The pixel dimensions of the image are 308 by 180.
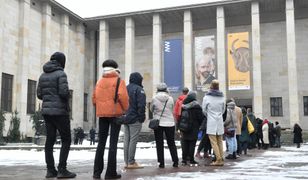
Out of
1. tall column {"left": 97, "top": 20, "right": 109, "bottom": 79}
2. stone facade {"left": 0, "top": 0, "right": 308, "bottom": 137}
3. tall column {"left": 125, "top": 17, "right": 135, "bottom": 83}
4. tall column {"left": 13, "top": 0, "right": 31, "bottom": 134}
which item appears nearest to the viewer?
tall column {"left": 13, "top": 0, "right": 31, "bottom": 134}

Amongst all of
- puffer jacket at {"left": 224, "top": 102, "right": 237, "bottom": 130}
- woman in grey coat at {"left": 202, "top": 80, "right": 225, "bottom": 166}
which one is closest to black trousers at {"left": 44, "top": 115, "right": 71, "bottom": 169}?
woman in grey coat at {"left": 202, "top": 80, "right": 225, "bottom": 166}

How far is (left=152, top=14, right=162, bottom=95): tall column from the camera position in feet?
141

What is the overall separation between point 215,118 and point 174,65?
32409mm

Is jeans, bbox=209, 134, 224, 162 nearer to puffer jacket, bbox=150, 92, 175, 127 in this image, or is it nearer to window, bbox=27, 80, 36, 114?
puffer jacket, bbox=150, 92, 175, 127

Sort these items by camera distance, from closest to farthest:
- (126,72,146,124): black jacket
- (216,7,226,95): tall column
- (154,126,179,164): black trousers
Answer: (126,72,146,124): black jacket < (154,126,179,164): black trousers < (216,7,226,95): tall column

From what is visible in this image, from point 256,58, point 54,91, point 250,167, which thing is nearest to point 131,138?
point 54,91

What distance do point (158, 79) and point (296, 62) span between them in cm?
1357

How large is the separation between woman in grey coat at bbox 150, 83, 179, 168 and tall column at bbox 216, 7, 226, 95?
32303 millimetres

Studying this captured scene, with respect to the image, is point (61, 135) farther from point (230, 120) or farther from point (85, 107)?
point (85, 107)

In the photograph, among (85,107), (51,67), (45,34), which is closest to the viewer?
(51,67)

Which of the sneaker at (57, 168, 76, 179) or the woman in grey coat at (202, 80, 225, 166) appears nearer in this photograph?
the sneaker at (57, 168, 76, 179)

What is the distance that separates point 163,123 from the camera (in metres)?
9.09

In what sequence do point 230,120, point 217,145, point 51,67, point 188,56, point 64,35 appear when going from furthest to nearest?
1. point 64,35
2. point 188,56
3. point 230,120
4. point 217,145
5. point 51,67

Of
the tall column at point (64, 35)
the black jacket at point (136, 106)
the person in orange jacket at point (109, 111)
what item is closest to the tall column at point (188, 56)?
the tall column at point (64, 35)
